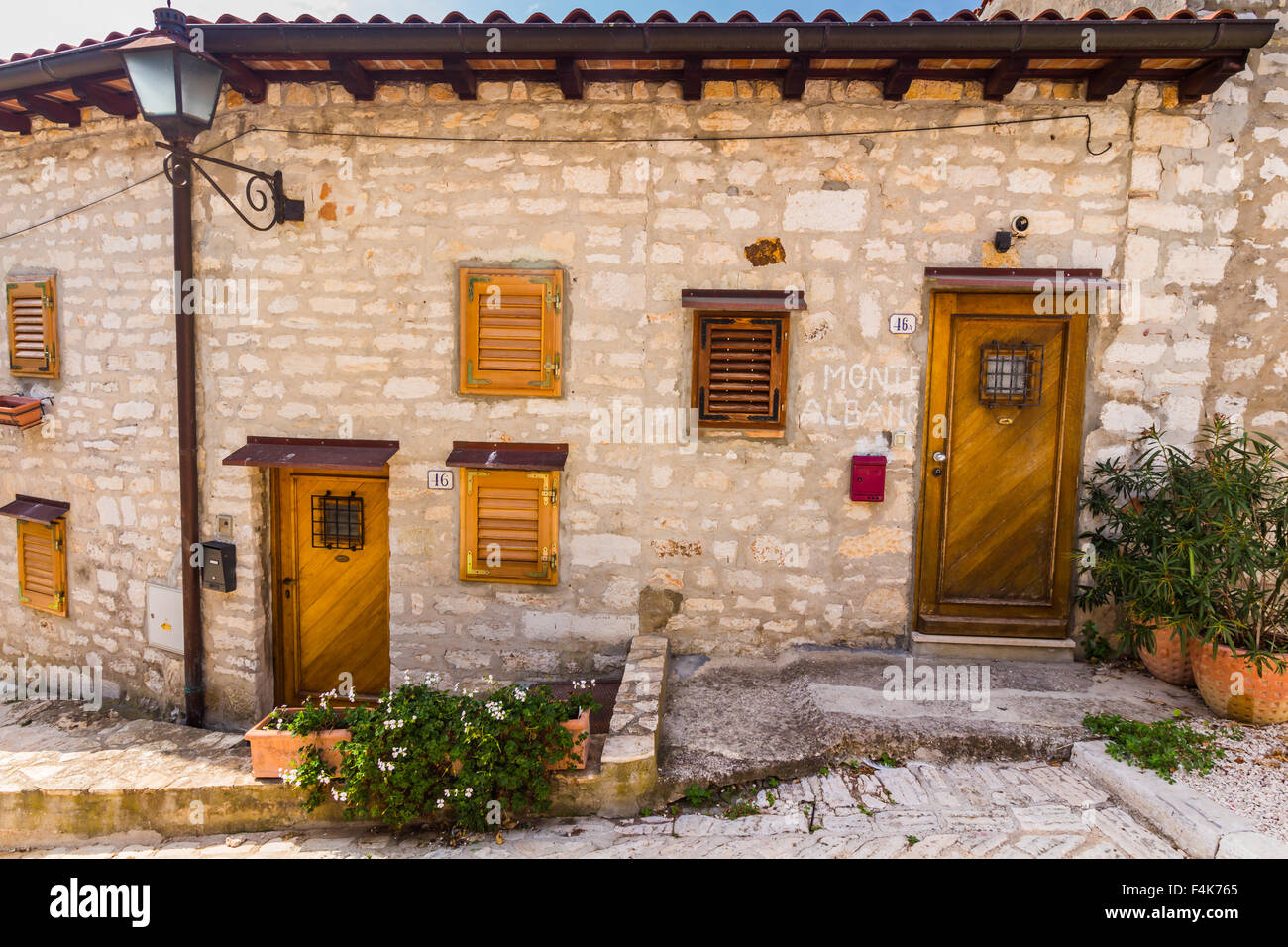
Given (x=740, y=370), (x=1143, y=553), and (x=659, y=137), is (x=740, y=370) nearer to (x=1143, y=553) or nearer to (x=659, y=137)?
(x=659, y=137)

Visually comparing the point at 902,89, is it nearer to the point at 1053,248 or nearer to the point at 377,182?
the point at 1053,248

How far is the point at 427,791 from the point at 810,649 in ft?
8.64

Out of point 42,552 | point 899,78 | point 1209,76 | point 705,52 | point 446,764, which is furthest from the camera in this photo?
point 42,552

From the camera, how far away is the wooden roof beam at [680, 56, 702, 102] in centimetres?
441

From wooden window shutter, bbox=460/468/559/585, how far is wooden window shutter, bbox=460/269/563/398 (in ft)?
1.97

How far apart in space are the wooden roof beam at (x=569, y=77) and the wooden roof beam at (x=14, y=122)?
4374 mm

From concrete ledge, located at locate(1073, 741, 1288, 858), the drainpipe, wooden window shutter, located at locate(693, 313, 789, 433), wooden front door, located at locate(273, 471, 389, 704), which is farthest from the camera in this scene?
wooden front door, located at locate(273, 471, 389, 704)

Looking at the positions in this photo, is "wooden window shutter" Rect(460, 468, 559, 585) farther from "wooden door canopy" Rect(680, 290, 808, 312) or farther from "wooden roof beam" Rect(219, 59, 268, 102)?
"wooden roof beam" Rect(219, 59, 268, 102)

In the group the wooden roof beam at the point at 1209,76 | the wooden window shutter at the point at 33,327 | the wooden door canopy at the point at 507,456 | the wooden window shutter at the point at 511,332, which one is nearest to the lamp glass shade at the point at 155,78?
the wooden window shutter at the point at 511,332

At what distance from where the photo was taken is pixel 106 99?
5.11 meters

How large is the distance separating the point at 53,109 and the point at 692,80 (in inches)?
186

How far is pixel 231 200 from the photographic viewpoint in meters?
5.09

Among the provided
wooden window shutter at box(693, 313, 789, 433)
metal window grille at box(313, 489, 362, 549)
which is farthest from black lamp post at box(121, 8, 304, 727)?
wooden window shutter at box(693, 313, 789, 433)

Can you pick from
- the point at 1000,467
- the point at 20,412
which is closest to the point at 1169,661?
the point at 1000,467
